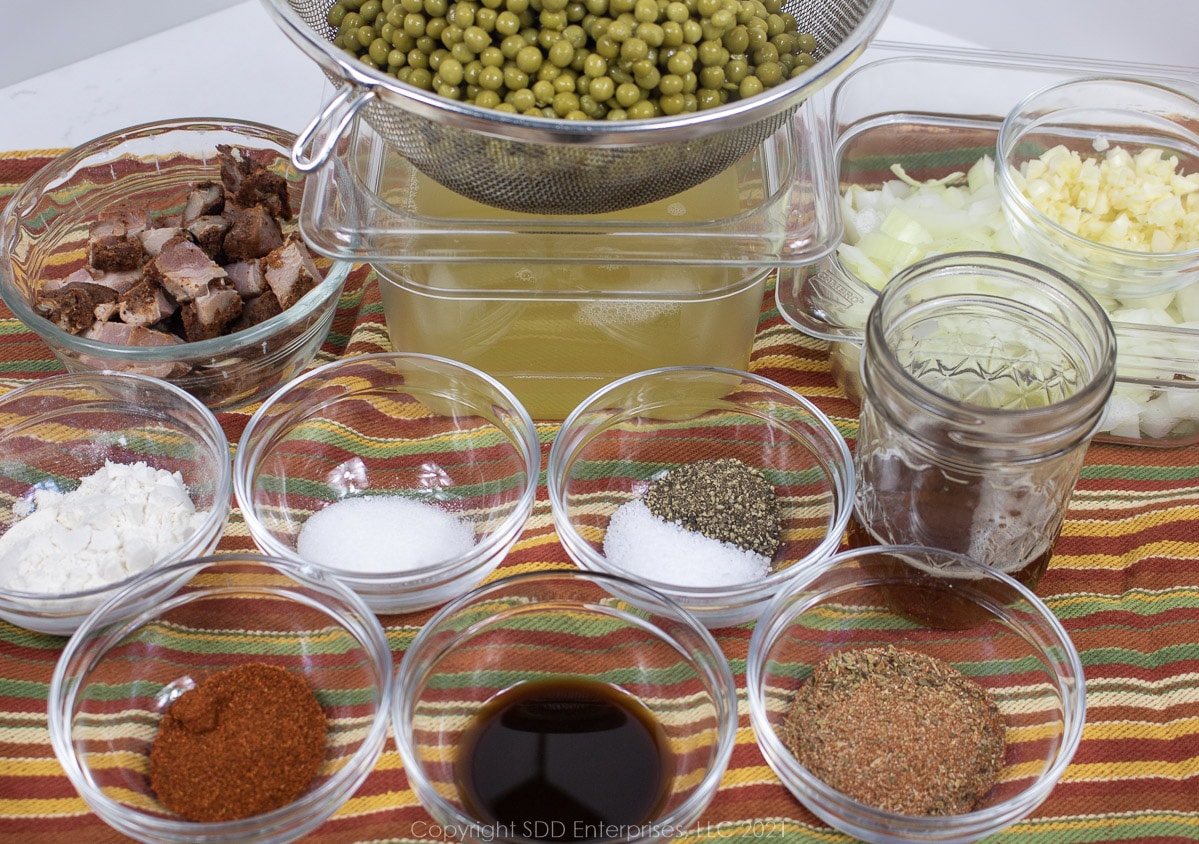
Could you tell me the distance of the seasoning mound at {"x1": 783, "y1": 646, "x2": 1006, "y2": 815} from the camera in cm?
138

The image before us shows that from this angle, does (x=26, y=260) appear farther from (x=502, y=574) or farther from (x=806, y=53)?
(x=806, y=53)

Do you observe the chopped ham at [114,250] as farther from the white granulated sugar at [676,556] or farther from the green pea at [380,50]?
the white granulated sugar at [676,556]

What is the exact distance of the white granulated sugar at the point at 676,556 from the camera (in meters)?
1.60

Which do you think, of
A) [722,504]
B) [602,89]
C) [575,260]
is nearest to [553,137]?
[602,89]

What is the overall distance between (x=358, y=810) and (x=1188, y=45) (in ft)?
7.50

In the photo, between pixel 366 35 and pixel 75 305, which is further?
pixel 75 305

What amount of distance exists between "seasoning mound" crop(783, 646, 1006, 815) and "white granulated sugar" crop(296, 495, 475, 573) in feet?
1.69

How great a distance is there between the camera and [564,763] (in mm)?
1404

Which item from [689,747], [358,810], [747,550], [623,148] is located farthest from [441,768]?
[623,148]

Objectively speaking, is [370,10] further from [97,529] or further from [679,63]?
[97,529]

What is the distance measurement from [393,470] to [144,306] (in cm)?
45

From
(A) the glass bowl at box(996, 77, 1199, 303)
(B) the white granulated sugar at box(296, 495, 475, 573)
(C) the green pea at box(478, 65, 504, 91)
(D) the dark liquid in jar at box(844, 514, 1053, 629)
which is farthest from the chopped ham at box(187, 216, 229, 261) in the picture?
(A) the glass bowl at box(996, 77, 1199, 303)

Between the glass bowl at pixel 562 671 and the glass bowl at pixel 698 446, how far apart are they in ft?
0.48

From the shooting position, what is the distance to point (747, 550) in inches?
65.1
